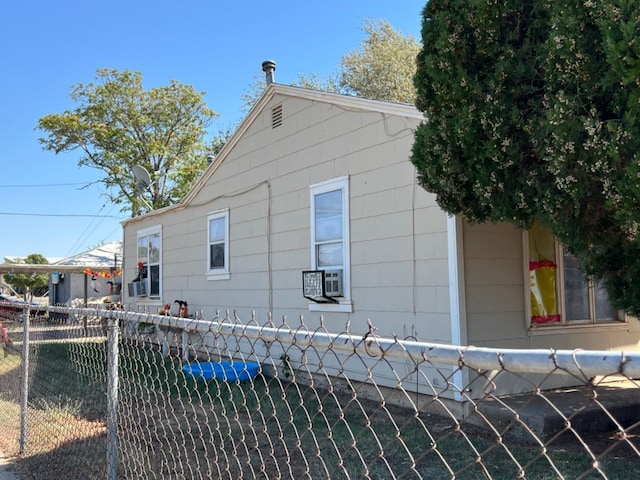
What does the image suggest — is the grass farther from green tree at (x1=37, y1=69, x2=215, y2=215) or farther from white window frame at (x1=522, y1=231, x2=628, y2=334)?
green tree at (x1=37, y1=69, x2=215, y2=215)

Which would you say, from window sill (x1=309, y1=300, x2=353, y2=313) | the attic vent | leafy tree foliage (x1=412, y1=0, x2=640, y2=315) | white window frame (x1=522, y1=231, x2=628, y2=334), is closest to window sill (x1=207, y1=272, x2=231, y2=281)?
window sill (x1=309, y1=300, x2=353, y2=313)

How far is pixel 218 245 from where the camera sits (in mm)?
10492

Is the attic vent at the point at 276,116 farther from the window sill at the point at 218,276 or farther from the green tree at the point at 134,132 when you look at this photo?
the green tree at the point at 134,132

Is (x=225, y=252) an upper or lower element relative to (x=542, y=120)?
lower

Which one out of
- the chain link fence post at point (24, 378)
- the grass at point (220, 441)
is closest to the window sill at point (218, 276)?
the grass at point (220, 441)

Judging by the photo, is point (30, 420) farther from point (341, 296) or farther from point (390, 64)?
point (390, 64)

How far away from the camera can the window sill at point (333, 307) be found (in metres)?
7.34

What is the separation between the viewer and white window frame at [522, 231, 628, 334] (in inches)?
250

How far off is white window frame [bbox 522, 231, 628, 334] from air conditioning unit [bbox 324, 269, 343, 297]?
91.7 inches

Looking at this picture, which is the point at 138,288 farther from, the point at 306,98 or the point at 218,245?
the point at 306,98

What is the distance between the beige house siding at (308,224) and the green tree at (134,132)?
11949 mm

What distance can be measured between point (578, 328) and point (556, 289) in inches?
22.4

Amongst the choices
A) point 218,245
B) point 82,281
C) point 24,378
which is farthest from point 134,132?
point 24,378

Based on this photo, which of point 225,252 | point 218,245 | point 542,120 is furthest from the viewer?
point 218,245
